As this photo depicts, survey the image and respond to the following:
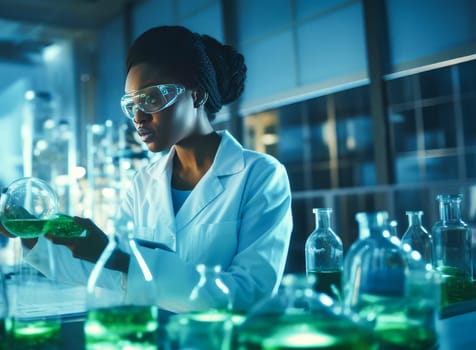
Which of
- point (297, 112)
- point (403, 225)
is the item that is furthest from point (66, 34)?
point (297, 112)

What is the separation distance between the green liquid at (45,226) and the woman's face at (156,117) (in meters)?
0.42

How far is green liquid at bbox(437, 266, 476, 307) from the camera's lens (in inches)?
53.1

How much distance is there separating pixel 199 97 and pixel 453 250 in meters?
0.87

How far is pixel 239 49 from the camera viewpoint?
4809 mm

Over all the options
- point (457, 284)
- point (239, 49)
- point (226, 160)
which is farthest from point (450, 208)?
point (239, 49)

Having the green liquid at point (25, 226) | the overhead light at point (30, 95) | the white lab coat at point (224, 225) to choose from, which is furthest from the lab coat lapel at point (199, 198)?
the overhead light at point (30, 95)

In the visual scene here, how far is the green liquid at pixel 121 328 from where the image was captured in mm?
763

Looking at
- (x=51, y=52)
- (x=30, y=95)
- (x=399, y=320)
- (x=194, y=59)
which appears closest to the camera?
(x=399, y=320)

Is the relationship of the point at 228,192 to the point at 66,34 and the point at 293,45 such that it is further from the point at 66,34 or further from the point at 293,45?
the point at 66,34

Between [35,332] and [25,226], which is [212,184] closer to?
[25,226]

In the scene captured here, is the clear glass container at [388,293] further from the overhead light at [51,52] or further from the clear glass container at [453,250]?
the overhead light at [51,52]

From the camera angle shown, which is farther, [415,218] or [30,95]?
[30,95]

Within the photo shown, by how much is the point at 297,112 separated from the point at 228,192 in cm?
2190

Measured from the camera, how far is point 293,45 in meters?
4.39
